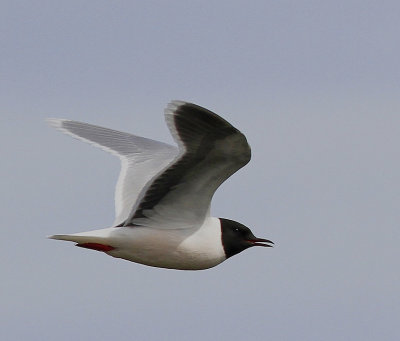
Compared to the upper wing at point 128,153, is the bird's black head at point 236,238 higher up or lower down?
lower down

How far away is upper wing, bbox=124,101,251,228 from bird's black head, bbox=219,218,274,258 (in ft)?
1.40

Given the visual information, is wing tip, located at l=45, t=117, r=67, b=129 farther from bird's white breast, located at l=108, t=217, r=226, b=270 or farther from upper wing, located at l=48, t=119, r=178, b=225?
bird's white breast, located at l=108, t=217, r=226, b=270

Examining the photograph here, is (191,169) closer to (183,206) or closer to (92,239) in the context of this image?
(183,206)

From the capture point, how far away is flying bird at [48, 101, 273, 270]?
10805 millimetres

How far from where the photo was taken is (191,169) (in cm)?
1136

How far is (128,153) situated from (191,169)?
2.63 m

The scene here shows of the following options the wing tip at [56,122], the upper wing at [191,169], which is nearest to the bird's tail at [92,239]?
the upper wing at [191,169]

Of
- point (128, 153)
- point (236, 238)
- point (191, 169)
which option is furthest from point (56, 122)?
point (191, 169)

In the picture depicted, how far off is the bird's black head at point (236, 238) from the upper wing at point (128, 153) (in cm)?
93

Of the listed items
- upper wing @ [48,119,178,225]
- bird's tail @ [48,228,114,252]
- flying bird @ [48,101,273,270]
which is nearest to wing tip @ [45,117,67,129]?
upper wing @ [48,119,178,225]

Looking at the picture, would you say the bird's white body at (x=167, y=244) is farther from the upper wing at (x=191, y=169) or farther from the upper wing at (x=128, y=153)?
the upper wing at (x=128, y=153)

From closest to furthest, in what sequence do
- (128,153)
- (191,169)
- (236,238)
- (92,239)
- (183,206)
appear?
(191,169), (92,239), (183,206), (236,238), (128,153)

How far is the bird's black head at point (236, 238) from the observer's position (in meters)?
12.5

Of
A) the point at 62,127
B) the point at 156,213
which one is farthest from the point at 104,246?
the point at 62,127
